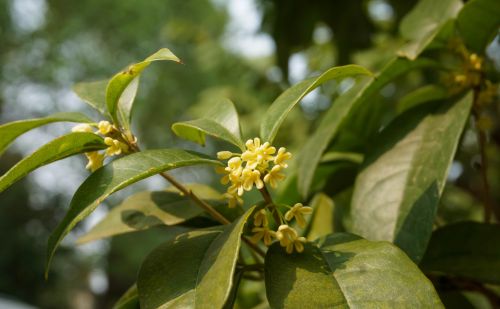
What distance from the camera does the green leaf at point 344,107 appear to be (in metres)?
0.85

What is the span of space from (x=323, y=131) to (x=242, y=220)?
387mm

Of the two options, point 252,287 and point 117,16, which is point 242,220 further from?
point 117,16

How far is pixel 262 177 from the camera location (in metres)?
0.61

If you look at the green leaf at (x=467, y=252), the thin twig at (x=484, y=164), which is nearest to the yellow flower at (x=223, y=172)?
the green leaf at (x=467, y=252)

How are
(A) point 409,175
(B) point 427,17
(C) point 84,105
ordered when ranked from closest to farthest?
(A) point 409,175 → (B) point 427,17 → (C) point 84,105

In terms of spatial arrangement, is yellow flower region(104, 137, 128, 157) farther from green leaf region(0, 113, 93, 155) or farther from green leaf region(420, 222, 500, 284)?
green leaf region(420, 222, 500, 284)

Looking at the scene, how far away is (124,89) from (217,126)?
0.13 metres

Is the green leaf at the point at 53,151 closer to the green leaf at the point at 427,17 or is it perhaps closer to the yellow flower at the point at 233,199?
the yellow flower at the point at 233,199

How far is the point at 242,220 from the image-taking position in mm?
568

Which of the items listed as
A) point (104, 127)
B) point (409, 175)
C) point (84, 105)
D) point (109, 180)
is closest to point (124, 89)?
point (104, 127)

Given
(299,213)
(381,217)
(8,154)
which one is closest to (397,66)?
(381,217)

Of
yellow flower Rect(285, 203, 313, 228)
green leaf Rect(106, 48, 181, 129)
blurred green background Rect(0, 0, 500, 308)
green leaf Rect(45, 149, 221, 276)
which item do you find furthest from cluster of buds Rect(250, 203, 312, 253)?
blurred green background Rect(0, 0, 500, 308)

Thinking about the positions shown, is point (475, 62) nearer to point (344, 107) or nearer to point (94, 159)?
point (344, 107)

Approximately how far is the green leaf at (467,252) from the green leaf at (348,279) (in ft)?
0.78
